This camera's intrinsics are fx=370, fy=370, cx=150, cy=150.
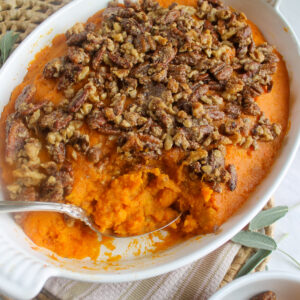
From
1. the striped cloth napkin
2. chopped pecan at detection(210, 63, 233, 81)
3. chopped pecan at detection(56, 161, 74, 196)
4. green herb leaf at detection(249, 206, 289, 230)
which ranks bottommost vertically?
the striped cloth napkin

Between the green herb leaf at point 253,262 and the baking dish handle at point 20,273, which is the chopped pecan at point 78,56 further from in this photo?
the green herb leaf at point 253,262

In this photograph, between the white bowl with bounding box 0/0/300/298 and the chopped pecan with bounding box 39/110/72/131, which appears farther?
the chopped pecan with bounding box 39/110/72/131

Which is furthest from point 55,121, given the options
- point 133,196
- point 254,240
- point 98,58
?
point 254,240

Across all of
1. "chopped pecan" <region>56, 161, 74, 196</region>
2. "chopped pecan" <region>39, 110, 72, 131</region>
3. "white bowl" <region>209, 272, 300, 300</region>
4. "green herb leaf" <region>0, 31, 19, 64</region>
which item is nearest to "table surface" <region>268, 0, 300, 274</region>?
"white bowl" <region>209, 272, 300, 300</region>

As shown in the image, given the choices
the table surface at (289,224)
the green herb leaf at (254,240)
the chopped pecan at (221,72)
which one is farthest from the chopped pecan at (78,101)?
the table surface at (289,224)

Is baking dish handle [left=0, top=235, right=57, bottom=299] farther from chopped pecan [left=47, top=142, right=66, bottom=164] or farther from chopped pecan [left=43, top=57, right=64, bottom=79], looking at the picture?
chopped pecan [left=43, top=57, right=64, bottom=79]

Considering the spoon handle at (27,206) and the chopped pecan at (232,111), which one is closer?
the spoon handle at (27,206)

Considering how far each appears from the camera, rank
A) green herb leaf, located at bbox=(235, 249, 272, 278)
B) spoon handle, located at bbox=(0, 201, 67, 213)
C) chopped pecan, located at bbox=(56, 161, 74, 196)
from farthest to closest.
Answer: green herb leaf, located at bbox=(235, 249, 272, 278) < chopped pecan, located at bbox=(56, 161, 74, 196) < spoon handle, located at bbox=(0, 201, 67, 213)

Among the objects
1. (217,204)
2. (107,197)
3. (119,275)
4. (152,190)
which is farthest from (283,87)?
(119,275)
